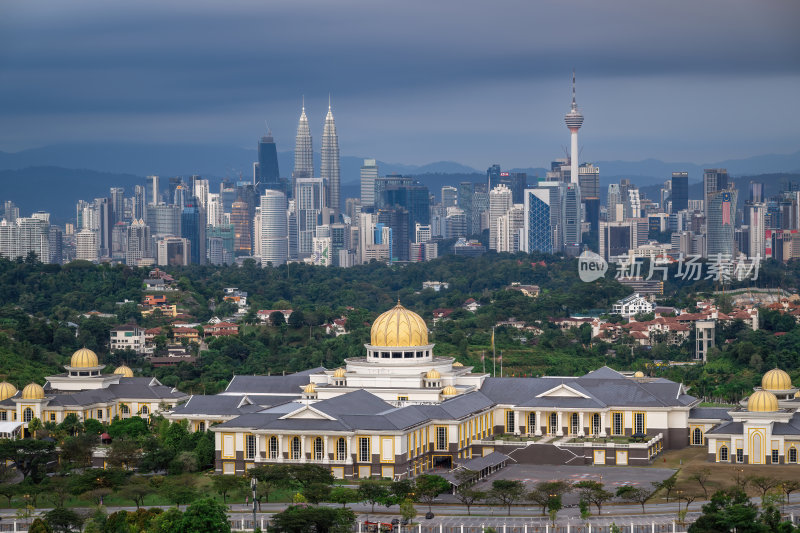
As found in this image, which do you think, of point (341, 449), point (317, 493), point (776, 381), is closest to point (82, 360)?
point (341, 449)

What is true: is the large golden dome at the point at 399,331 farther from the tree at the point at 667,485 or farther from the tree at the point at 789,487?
the tree at the point at 789,487

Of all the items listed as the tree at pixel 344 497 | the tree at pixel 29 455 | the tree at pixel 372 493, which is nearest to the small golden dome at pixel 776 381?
the tree at pixel 372 493

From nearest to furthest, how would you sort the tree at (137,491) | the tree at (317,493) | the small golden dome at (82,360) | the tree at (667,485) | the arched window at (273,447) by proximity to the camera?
the tree at (317,493) → the tree at (667,485) → the tree at (137,491) → the arched window at (273,447) → the small golden dome at (82,360)

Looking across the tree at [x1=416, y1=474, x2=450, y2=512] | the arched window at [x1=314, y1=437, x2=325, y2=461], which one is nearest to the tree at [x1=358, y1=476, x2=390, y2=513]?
the tree at [x1=416, y1=474, x2=450, y2=512]

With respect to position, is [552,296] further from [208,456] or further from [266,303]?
[208,456]

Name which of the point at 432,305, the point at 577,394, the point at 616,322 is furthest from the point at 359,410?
the point at 432,305
